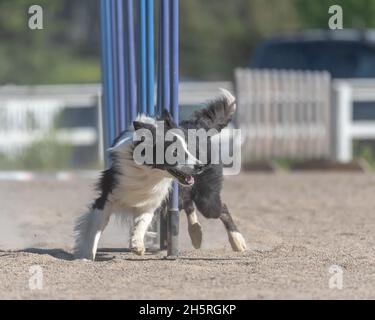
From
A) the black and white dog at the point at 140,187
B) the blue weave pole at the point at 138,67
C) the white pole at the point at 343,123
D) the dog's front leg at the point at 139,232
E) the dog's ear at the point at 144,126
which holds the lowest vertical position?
the white pole at the point at 343,123

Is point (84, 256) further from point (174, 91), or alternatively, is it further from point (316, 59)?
point (316, 59)

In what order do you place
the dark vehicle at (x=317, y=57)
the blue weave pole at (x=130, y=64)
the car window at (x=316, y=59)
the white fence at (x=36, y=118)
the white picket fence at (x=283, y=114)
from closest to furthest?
the blue weave pole at (x=130, y=64)
the white fence at (x=36, y=118)
the white picket fence at (x=283, y=114)
the dark vehicle at (x=317, y=57)
the car window at (x=316, y=59)

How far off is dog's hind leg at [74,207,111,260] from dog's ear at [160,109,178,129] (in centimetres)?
83

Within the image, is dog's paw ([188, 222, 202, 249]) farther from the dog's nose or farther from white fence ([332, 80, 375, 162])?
white fence ([332, 80, 375, 162])

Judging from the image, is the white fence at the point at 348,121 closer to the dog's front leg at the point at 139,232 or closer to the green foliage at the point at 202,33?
the dog's front leg at the point at 139,232

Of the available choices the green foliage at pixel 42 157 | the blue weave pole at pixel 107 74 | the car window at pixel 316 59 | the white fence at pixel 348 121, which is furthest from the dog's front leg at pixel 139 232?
the car window at pixel 316 59

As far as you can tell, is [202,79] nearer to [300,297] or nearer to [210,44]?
[210,44]

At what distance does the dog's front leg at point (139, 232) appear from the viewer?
7945 millimetres

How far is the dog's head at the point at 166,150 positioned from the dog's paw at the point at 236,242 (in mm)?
945

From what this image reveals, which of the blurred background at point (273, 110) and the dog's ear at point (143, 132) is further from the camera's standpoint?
the blurred background at point (273, 110)

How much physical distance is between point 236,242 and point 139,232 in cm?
95

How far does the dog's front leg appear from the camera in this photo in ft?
26.1

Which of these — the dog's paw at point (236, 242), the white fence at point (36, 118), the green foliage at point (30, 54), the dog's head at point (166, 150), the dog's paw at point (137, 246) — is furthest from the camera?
the green foliage at point (30, 54)
